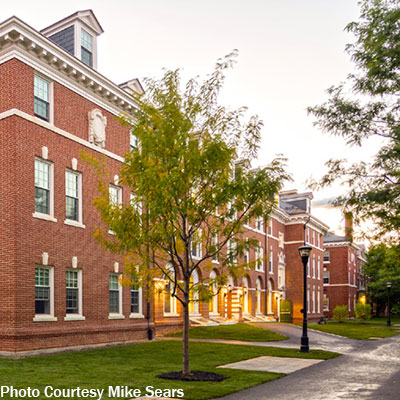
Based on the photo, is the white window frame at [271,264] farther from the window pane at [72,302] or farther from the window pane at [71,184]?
the window pane at [71,184]

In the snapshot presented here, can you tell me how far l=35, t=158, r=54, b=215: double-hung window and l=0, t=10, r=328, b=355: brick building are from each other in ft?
0.13

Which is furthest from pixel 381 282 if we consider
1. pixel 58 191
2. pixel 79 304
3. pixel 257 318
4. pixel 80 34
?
pixel 58 191

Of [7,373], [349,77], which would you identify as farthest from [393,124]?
[7,373]

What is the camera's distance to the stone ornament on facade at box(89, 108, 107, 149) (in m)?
22.4

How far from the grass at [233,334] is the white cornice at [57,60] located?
13261 mm

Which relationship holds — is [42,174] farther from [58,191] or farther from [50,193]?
[58,191]

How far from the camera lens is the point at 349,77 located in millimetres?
13070

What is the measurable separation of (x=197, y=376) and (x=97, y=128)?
1339cm

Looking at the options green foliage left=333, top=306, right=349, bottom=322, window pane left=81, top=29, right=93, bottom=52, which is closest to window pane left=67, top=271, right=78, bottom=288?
window pane left=81, top=29, right=93, bottom=52

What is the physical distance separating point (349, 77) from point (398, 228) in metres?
4.52

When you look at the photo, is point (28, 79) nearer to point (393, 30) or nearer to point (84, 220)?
point (84, 220)

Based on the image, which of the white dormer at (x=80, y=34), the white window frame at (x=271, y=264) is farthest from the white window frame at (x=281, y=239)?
the white dormer at (x=80, y=34)

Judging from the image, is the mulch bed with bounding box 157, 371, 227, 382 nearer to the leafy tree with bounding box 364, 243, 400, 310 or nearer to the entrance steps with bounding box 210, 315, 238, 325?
the entrance steps with bounding box 210, 315, 238, 325

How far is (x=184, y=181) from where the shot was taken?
12.9 meters
